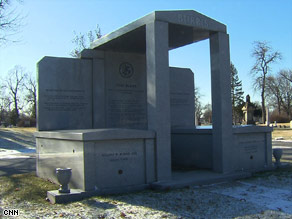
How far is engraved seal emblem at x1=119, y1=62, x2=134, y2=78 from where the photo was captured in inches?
455

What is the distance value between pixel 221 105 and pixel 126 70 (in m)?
3.96

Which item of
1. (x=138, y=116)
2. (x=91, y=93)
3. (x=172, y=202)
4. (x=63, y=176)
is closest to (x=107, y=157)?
(x=63, y=176)

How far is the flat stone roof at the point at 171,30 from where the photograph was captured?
8383 mm

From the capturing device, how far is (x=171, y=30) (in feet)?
30.8

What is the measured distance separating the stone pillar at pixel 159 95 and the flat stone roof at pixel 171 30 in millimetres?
392

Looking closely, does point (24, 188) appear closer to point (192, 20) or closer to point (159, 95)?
point (159, 95)

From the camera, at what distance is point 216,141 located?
9.29m

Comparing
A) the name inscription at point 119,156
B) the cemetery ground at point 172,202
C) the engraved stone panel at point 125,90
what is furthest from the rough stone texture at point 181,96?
the name inscription at point 119,156

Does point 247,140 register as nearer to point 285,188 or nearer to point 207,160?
point 207,160

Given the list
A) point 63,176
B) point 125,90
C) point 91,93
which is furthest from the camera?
point 125,90

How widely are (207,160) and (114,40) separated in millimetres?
4653

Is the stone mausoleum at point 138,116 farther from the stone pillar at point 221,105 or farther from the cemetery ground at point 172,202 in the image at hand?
the cemetery ground at point 172,202

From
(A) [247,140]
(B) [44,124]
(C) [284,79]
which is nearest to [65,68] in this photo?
(B) [44,124]

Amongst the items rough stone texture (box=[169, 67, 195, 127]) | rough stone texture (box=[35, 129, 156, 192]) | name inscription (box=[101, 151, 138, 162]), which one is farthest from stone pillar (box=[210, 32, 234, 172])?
rough stone texture (box=[169, 67, 195, 127])
